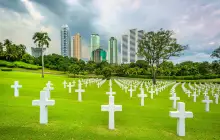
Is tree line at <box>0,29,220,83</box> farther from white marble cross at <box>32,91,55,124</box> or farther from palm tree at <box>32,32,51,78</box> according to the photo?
white marble cross at <box>32,91,55,124</box>

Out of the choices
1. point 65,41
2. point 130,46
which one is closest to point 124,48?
point 130,46

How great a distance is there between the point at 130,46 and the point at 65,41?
191 ft

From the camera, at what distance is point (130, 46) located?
141 meters

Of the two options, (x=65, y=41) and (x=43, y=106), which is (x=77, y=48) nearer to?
(x=65, y=41)

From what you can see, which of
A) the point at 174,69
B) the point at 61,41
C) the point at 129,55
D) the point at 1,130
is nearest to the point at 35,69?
the point at 174,69

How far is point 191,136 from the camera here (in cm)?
716

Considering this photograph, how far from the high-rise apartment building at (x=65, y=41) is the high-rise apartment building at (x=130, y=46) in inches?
1980

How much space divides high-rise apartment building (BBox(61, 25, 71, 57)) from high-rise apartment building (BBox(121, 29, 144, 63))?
50.3m

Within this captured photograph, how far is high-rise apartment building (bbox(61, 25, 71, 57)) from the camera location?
173375 mm

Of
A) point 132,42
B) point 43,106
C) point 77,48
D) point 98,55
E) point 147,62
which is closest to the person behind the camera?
point 43,106

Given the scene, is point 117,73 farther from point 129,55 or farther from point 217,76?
point 129,55

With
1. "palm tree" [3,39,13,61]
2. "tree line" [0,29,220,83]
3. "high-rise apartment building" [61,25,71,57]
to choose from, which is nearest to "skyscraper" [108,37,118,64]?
"high-rise apartment building" [61,25,71,57]

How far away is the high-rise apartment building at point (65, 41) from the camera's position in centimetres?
17338

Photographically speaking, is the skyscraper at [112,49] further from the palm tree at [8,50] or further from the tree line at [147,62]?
the palm tree at [8,50]
